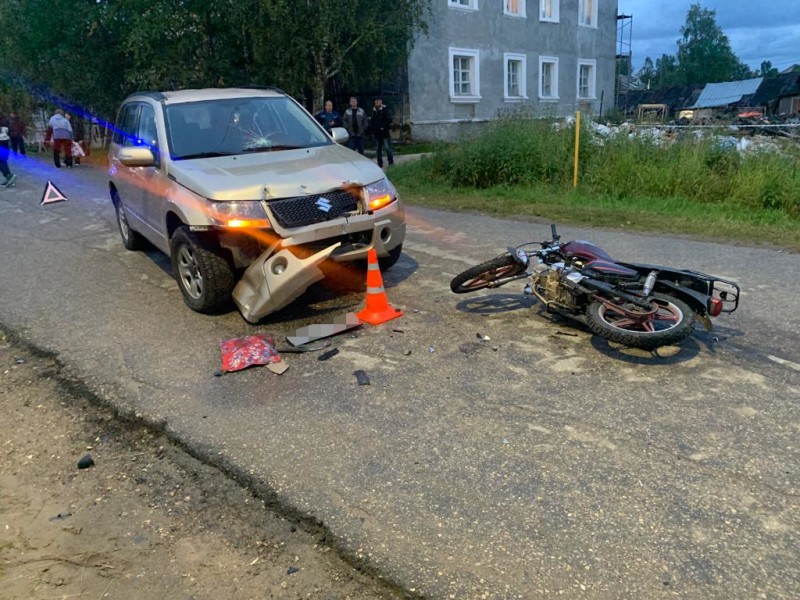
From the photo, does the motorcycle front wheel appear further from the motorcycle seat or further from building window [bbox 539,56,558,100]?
building window [bbox 539,56,558,100]

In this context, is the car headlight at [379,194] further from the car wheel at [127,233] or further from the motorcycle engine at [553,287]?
the car wheel at [127,233]

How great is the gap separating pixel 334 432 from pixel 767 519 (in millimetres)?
2165

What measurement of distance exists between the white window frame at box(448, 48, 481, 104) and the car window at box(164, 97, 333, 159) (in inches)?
774

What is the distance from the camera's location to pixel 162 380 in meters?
4.39

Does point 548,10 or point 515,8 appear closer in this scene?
point 515,8

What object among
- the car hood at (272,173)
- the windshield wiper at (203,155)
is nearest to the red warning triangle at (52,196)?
the windshield wiper at (203,155)

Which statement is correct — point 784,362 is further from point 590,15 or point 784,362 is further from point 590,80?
point 590,15

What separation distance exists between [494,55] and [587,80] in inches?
305

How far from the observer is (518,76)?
2798 centimetres

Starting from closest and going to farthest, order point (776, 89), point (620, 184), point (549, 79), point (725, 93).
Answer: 1. point (620, 184)
2. point (549, 79)
3. point (776, 89)
4. point (725, 93)

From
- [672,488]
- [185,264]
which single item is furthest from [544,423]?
[185,264]

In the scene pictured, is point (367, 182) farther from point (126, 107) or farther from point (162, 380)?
point (126, 107)

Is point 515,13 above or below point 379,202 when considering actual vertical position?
above

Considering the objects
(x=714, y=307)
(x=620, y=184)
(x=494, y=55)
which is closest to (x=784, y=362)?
(x=714, y=307)
